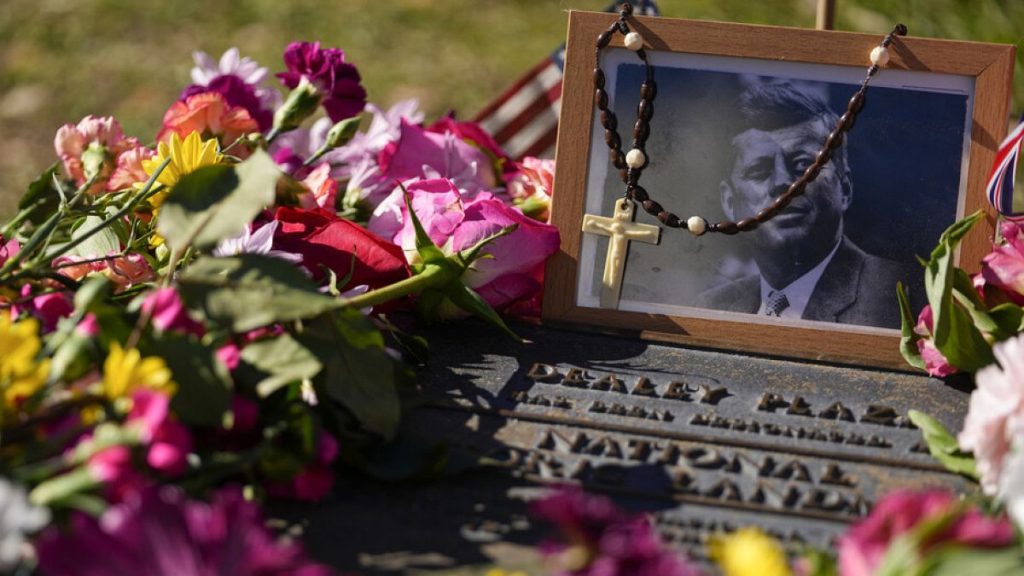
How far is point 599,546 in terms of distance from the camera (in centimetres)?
80

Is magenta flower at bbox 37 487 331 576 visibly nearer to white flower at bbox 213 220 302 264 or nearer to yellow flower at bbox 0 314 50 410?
yellow flower at bbox 0 314 50 410

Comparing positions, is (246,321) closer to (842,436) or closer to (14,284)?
(14,284)

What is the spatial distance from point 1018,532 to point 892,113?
67 centimetres

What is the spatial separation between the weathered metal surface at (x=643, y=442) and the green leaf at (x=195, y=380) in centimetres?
15

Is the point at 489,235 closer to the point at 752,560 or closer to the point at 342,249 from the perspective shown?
the point at 342,249

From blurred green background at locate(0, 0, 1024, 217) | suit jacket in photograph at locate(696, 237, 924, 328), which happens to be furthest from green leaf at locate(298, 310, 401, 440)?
blurred green background at locate(0, 0, 1024, 217)

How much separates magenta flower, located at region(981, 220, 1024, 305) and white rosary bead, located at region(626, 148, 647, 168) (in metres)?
0.44

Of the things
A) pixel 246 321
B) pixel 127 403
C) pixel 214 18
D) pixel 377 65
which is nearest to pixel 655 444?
pixel 246 321

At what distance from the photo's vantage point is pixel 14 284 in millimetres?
1193

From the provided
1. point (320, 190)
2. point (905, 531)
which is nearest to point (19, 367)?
point (905, 531)

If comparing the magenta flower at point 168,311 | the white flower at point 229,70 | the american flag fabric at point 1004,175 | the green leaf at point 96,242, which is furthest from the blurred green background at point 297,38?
the magenta flower at point 168,311

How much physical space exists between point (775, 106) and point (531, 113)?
93 centimetres

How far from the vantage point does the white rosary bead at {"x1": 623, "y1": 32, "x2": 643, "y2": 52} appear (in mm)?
1475

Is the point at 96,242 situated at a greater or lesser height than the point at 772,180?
lesser
